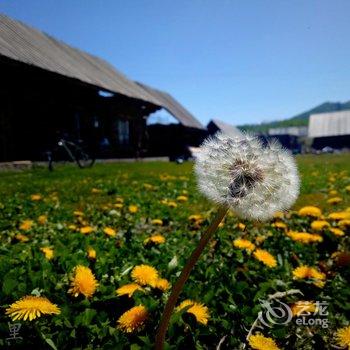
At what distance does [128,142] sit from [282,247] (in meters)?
22.8

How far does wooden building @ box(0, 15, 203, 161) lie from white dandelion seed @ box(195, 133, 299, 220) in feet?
39.0

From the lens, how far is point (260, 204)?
110 centimetres

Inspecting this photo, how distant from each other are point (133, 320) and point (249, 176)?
69 cm

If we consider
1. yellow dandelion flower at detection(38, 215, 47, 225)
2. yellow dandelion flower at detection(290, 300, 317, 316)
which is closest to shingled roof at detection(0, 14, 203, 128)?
yellow dandelion flower at detection(38, 215, 47, 225)

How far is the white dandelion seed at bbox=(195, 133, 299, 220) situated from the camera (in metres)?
1.06

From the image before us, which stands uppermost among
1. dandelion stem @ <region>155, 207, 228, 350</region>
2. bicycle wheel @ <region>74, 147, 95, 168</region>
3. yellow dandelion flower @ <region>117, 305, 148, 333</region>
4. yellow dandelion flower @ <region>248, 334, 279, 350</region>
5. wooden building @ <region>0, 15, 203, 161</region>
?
wooden building @ <region>0, 15, 203, 161</region>

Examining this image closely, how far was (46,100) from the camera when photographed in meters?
15.7

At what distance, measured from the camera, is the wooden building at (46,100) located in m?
13.8

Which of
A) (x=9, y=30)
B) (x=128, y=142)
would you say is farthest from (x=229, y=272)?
(x=128, y=142)

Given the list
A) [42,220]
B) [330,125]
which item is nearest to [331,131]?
[330,125]

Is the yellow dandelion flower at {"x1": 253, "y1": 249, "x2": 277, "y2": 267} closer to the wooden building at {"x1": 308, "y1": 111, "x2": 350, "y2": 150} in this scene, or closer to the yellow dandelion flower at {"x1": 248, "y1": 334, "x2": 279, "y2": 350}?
the yellow dandelion flower at {"x1": 248, "y1": 334, "x2": 279, "y2": 350}

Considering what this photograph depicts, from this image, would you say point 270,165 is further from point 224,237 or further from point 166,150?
point 166,150

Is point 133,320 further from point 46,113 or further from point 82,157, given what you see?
point 46,113

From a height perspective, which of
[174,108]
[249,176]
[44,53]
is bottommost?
[249,176]
